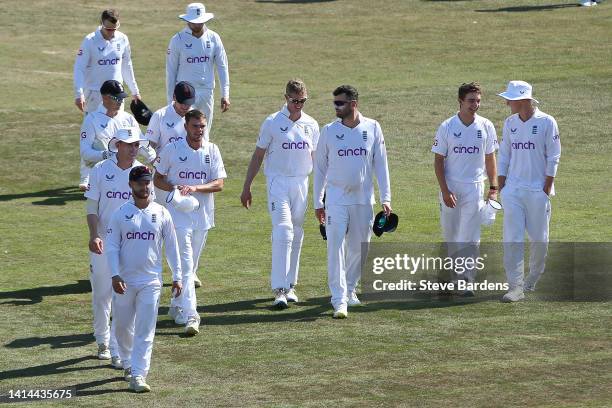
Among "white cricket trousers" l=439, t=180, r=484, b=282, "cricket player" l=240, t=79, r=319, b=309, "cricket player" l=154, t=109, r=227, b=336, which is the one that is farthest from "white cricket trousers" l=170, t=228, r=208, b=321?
"white cricket trousers" l=439, t=180, r=484, b=282

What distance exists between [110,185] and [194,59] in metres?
7.29

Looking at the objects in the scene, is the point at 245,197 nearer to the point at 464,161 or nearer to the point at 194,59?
the point at 464,161

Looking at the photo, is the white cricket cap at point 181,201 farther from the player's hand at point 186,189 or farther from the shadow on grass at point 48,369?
the shadow on grass at point 48,369

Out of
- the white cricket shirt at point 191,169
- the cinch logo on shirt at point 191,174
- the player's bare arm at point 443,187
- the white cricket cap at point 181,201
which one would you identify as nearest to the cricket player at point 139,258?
the white cricket cap at point 181,201

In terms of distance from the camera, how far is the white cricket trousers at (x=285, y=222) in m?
14.6

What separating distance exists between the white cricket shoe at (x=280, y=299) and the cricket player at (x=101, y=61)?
6.21 metres

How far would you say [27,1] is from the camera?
38188 millimetres

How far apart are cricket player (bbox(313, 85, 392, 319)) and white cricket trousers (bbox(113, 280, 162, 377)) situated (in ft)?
9.49

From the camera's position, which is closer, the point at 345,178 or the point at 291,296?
the point at 345,178

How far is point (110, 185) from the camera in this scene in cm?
1256

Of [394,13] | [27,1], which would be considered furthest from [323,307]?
[27,1]

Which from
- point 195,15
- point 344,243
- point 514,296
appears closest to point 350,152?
point 344,243

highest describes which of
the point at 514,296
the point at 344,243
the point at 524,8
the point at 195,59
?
the point at 524,8

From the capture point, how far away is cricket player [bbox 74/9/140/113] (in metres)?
19.9
